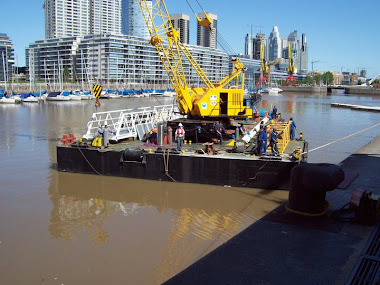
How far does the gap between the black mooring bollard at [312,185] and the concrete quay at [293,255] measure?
0.29 metres

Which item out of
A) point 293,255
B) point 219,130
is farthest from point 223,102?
point 293,255

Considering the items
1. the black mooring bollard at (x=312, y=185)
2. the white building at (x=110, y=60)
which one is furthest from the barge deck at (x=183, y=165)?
the white building at (x=110, y=60)

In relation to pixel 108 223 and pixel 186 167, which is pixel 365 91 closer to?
pixel 186 167

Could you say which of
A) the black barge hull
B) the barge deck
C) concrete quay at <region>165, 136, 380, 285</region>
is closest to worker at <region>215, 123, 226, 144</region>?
the barge deck

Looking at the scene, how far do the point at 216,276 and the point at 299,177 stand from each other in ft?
13.8

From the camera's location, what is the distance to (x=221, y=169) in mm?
16547

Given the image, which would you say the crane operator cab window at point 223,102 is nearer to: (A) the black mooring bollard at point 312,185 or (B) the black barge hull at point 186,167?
(B) the black barge hull at point 186,167

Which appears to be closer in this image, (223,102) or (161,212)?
(161,212)

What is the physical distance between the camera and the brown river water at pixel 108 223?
983cm

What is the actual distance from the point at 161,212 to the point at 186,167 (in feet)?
10.5

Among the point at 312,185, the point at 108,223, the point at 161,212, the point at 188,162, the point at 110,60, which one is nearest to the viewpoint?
the point at 312,185

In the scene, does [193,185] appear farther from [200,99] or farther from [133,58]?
[133,58]

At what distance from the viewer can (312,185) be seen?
1010cm

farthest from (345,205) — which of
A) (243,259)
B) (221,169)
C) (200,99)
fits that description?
(200,99)
